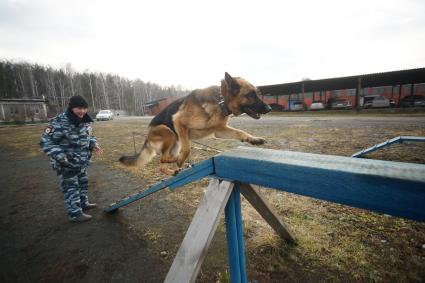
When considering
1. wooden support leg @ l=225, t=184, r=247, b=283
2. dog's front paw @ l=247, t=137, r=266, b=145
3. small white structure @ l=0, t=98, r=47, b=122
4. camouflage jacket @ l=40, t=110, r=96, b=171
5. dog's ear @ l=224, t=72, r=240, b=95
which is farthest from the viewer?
small white structure @ l=0, t=98, r=47, b=122

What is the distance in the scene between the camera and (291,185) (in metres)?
1.29

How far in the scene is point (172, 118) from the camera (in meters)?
3.39

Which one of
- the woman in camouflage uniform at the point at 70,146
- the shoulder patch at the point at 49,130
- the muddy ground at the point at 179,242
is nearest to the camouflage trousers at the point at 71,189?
the woman in camouflage uniform at the point at 70,146

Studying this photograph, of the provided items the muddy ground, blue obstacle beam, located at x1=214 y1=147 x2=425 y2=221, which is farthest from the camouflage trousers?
blue obstacle beam, located at x1=214 y1=147 x2=425 y2=221

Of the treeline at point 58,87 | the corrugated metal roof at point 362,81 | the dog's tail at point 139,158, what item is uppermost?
the treeline at point 58,87

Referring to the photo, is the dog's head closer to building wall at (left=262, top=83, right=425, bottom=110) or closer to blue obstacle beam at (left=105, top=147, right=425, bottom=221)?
blue obstacle beam at (left=105, top=147, right=425, bottom=221)

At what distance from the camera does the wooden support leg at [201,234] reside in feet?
4.94

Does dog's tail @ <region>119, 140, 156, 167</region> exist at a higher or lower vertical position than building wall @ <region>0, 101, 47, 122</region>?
lower

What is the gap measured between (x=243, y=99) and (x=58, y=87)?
73.2m

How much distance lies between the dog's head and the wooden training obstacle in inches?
48.5

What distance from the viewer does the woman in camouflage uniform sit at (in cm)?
329

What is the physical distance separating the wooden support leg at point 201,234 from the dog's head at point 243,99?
5.14ft

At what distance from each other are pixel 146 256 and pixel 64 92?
7256cm

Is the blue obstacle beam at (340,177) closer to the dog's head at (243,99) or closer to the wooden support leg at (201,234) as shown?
the wooden support leg at (201,234)
